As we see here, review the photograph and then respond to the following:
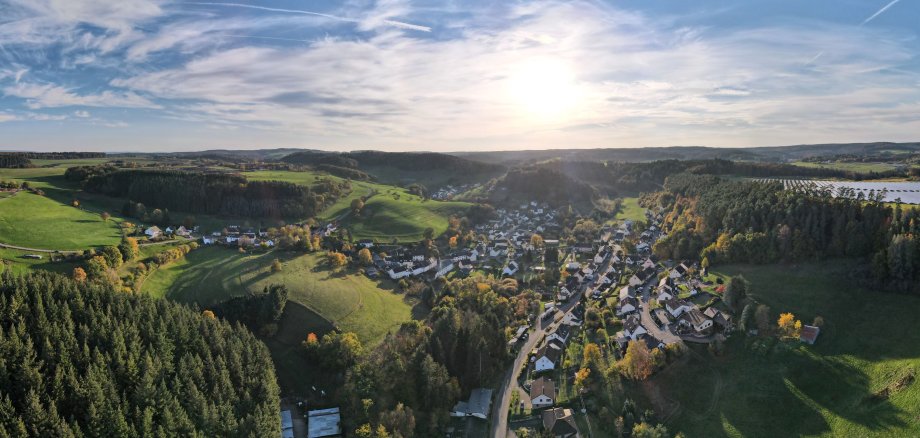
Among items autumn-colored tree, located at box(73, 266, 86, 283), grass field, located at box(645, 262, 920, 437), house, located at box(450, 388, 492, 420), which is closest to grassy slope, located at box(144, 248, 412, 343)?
autumn-colored tree, located at box(73, 266, 86, 283)

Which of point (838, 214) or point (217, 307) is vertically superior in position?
point (838, 214)

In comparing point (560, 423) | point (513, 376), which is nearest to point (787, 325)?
point (560, 423)

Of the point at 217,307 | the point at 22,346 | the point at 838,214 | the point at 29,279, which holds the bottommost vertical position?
the point at 217,307

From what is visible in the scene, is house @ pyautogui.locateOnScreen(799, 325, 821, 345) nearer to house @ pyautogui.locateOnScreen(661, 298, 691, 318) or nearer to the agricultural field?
house @ pyautogui.locateOnScreen(661, 298, 691, 318)

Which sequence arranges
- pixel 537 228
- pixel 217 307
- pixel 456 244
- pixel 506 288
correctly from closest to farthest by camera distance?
pixel 217 307 < pixel 506 288 < pixel 456 244 < pixel 537 228

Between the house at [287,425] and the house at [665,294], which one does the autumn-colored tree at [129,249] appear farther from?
the house at [665,294]

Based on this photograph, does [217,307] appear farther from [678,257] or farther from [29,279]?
[678,257]

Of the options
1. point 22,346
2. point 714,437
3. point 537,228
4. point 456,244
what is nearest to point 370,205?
point 456,244
